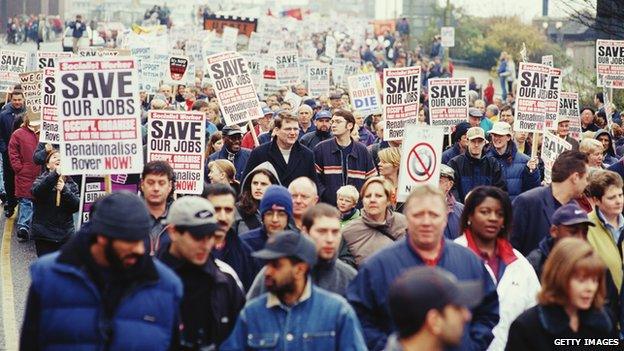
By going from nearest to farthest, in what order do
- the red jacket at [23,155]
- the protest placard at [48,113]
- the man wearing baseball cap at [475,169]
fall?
the man wearing baseball cap at [475,169] → the protest placard at [48,113] → the red jacket at [23,155]

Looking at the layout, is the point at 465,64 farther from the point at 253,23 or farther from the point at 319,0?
the point at 319,0

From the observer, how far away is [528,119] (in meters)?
17.5

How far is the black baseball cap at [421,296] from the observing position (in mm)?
5402

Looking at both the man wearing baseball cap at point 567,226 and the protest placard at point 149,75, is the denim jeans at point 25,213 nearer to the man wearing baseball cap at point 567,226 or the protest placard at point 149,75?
the protest placard at point 149,75

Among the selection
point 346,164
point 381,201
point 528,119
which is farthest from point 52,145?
point 381,201

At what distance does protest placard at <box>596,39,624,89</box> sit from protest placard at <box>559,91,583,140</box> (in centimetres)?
47

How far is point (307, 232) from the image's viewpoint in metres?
8.33

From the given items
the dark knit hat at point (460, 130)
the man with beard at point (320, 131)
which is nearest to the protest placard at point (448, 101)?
the dark knit hat at point (460, 130)

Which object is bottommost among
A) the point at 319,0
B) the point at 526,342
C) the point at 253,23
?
the point at 526,342

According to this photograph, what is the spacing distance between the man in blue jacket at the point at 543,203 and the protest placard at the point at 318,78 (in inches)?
900

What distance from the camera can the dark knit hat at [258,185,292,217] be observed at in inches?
368

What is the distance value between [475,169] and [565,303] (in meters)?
8.32

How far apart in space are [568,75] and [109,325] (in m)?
32.4

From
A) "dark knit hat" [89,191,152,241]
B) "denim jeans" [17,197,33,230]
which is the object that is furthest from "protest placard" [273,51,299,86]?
"dark knit hat" [89,191,152,241]
